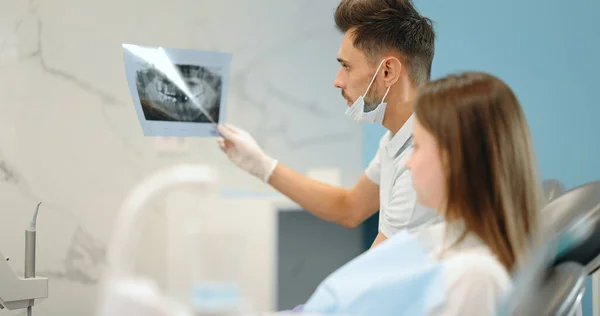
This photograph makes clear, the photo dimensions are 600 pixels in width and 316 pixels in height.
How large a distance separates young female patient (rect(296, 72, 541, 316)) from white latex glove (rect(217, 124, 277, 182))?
0.79m

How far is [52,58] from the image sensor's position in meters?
2.30

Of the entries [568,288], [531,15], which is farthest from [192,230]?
[531,15]

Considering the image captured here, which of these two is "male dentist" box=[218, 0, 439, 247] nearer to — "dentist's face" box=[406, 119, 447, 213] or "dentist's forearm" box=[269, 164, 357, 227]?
"dentist's forearm" box=[269, 164, 357, 227]

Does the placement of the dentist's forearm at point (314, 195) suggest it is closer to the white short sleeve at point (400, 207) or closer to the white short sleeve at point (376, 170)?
the white short sleeve at point (376, 170)

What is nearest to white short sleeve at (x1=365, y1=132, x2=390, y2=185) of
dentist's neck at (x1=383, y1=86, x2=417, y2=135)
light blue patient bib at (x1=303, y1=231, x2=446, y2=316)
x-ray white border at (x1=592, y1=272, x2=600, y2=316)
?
dentist's neck at (x1=383, y1=86, x2=417, y2=135)

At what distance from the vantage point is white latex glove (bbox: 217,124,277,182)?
176cm

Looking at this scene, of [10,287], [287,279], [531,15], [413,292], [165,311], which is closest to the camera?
[165,311]

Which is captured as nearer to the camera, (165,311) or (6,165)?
(165,311)

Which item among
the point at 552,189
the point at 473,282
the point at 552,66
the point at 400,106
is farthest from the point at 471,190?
the point at 552,66

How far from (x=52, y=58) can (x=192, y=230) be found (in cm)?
171

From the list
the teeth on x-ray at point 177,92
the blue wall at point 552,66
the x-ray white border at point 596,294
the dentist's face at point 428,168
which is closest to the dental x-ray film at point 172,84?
the teeth on x-ray at point 177,92

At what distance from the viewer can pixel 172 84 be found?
5.14 ft

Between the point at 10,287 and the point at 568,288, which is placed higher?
the point at 568,288

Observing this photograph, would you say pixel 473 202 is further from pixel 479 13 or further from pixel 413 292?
pixel 479 13
